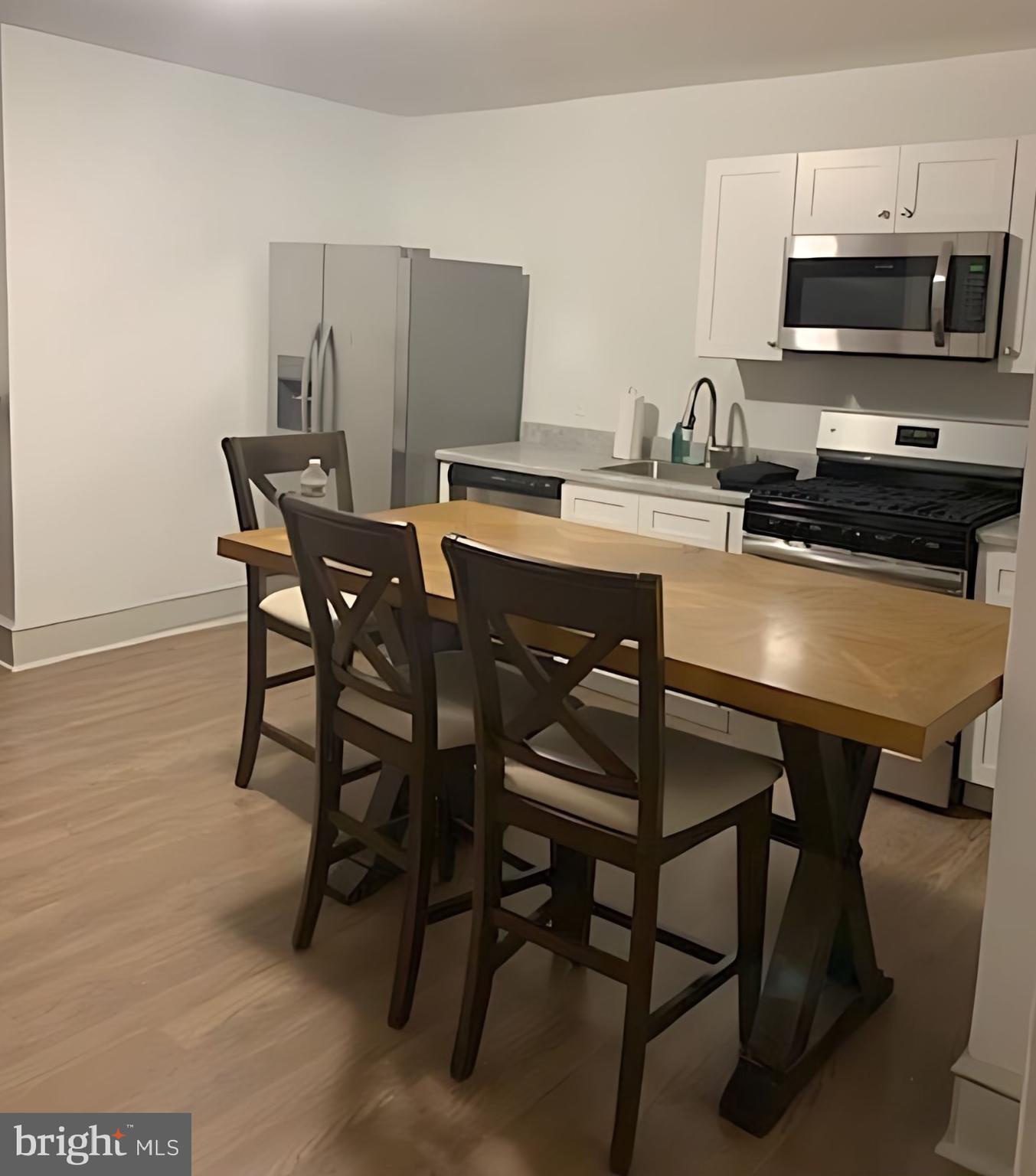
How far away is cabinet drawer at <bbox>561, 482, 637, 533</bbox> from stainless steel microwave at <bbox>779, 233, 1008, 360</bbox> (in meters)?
0.78

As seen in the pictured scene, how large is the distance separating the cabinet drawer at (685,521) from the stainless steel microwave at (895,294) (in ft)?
2.05

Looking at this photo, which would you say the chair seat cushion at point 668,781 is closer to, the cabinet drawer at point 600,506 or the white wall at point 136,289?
the cabinet drawer at point 600,506

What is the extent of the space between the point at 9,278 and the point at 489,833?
3186 millimetres

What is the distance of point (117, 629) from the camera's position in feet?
15.8

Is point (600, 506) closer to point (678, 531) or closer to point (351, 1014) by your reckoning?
point (678, 531)

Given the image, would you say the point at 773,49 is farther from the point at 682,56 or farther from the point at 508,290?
the point at 508,290

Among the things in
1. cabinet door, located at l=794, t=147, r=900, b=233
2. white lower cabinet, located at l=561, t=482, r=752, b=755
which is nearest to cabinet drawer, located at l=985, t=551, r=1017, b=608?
white lower cabinet, located at l=561, t=482, r=752, b=755

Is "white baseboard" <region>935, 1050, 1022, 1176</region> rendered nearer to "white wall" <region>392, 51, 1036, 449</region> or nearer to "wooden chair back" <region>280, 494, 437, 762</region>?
"wooden chair back" <region>280, 494, 437, 762</region>

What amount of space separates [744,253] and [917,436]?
871 mm

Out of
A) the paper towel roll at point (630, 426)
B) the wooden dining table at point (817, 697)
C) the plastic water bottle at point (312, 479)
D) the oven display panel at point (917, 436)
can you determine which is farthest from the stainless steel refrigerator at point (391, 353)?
the wooden dining table at point (817, 697)

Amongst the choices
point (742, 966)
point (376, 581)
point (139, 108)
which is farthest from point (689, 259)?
point (742, 966)

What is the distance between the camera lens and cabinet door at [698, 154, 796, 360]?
3938mm

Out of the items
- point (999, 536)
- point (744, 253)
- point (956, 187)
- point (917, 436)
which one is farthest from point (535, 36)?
point (999, 536)

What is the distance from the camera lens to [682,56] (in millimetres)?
4031
